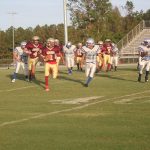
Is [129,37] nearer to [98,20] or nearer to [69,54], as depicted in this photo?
[98,20]

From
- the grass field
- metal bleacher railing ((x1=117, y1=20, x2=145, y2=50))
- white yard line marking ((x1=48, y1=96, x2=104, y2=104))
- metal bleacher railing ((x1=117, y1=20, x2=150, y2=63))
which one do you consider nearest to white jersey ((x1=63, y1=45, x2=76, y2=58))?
the grass field

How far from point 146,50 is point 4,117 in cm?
1126

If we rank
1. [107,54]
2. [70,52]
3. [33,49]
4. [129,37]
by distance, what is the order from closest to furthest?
[33,49], [70,52], [107,54], [129,37]

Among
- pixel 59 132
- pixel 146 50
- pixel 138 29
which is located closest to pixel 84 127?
pixel 59 132

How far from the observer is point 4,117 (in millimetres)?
12039

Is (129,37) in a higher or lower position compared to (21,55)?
higher

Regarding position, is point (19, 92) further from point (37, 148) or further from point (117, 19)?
point (117, 19)

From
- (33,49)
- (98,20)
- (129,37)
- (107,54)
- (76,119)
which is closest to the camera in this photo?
(76,119)

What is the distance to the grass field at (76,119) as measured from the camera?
356 inches

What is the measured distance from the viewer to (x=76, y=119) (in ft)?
37.9

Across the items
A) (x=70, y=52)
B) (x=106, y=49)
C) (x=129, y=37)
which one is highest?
(x=129, y=37)

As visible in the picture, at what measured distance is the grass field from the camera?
9039 mm

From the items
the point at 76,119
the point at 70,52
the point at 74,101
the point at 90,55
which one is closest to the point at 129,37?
the point at 70,52

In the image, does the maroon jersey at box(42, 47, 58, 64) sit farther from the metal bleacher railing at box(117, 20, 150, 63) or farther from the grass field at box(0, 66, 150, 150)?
the metal bleacher railing at box(117, 20, 150, 63)
